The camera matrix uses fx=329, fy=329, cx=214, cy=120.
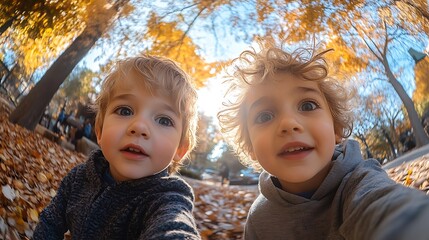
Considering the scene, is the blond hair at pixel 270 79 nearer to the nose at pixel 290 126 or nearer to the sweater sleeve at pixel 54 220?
the nose at pixel 290 126

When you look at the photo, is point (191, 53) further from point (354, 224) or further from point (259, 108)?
point (354, 224)

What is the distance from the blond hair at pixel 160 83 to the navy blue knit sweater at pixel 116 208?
0.45 feet

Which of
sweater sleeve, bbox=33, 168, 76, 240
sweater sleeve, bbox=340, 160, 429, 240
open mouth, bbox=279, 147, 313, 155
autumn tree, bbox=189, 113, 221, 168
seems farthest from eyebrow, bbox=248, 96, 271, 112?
sweater sleeve, bbox=33, 168, 76, 240

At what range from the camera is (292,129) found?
62cm

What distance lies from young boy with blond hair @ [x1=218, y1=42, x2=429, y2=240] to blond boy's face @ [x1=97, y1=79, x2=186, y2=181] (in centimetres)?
19

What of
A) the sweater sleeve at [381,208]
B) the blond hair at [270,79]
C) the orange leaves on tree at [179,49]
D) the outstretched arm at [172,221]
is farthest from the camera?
the orange leaves on tree at [179,49]

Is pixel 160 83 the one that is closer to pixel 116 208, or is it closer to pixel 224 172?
pixel 116 208

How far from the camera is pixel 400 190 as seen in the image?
39 centimetres

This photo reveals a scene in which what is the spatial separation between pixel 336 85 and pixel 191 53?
0.47m

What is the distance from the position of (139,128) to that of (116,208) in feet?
0.59

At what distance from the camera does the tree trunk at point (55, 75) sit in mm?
849

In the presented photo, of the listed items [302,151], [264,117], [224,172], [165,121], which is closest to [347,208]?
[302,151]

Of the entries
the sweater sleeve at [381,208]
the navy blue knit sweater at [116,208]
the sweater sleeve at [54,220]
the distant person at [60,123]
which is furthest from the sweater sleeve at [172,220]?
the distant person at [60,123]

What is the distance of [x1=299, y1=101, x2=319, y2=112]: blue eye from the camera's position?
67 centimetres
